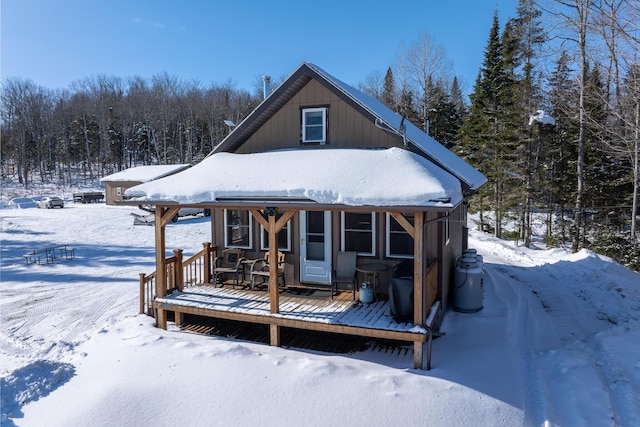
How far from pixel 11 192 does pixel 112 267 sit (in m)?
32.4

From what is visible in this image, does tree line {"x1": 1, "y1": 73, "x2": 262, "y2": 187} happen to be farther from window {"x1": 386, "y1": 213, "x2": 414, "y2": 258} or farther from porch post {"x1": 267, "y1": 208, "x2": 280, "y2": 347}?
porch post {"x1": 267, "y1": 208, "x2": 280, "y2": 347}

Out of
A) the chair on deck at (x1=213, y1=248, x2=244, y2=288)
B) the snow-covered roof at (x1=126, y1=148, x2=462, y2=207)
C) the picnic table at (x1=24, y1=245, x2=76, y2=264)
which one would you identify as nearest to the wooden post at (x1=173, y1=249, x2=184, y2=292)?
the chair on deck at (x1=213, y1=248, x2=244, y2=288)

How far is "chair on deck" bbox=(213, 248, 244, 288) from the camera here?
9.56 metres

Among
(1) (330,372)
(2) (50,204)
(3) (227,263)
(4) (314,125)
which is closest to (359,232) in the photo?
(4) (314,125)

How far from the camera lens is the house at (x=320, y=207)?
659cm

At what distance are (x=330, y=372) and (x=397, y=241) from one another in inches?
138

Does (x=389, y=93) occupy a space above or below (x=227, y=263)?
above

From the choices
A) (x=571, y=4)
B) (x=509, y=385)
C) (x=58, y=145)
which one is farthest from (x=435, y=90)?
(x=58, y=145)

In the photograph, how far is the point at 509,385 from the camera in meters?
5.73

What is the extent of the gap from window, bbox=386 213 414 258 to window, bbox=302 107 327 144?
2528 millimetres

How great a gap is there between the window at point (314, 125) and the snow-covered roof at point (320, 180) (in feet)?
1.54

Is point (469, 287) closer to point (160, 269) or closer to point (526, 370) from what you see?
point (526, 370)

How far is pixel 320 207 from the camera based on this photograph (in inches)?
264

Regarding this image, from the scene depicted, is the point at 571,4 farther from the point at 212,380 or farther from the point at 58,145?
the point at 58,145
